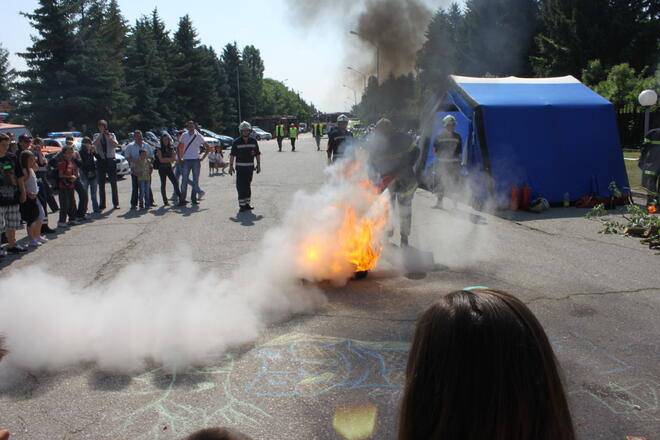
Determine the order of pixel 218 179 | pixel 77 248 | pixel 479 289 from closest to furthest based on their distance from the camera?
1. pixel 479 289
2. pixel 77 248
3. pixel 218 179

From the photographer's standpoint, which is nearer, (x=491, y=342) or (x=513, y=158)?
(x=491, y=342)

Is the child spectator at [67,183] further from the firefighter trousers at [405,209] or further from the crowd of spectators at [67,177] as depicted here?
the firefighter trousers at [405,209]

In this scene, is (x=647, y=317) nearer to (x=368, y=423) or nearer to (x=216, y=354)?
(x=368, y=423)

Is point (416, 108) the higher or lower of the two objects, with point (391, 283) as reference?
higher

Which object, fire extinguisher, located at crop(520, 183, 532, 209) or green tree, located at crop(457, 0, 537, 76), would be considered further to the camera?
green tree, located at crop(457, 0, 537, 76)

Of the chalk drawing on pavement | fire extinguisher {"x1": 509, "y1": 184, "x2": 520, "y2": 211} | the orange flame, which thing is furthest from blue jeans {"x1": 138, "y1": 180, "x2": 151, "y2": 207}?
the chalk drawing on pavement

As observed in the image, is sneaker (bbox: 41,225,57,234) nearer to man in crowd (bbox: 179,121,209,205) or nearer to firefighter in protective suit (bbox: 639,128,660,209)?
man in crowd (bbox: 179,121,209,205)

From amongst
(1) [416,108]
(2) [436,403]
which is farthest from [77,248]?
(1) [416,108]

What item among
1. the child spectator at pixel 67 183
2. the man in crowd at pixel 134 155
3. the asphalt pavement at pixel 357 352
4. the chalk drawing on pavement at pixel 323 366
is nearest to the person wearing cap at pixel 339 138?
the asphalt pavement at pixel 357 352

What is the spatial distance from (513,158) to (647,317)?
21.7 feet

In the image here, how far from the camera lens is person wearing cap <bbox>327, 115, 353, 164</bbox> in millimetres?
11875

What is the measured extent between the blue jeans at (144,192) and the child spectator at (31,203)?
142 inches

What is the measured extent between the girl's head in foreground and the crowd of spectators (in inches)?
318

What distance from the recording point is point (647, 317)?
491 cm
